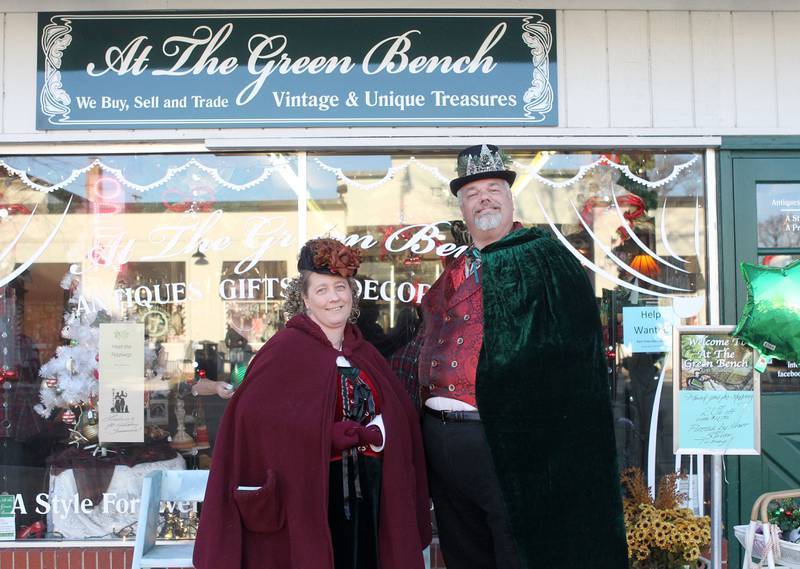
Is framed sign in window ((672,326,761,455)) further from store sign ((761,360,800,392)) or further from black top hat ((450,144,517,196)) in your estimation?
black top hat ((450,144,517,196))

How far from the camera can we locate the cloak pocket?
2.49 meters

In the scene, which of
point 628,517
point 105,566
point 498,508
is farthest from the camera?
point 105,566

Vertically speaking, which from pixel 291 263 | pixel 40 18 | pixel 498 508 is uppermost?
pixel 40 18

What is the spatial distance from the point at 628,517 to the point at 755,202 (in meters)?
1.94

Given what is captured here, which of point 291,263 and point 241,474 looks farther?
point 291,263

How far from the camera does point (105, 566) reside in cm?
386

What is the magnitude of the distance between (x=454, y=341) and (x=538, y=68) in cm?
198

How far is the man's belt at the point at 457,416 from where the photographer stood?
8.40 ft

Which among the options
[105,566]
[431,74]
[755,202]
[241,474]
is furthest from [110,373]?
[755,202]

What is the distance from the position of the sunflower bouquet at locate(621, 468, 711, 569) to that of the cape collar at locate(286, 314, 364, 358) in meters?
1.52

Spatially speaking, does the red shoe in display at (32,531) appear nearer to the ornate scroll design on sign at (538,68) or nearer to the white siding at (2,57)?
the white siding at (2,57)

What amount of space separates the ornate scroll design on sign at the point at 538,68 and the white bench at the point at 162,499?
100 inches


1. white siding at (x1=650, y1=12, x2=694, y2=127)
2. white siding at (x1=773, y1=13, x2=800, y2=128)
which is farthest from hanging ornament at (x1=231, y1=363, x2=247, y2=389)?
white siding at (x1=773, y1=13, x2=800, y2=128)

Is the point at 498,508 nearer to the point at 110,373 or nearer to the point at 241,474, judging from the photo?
the point at 241,474
